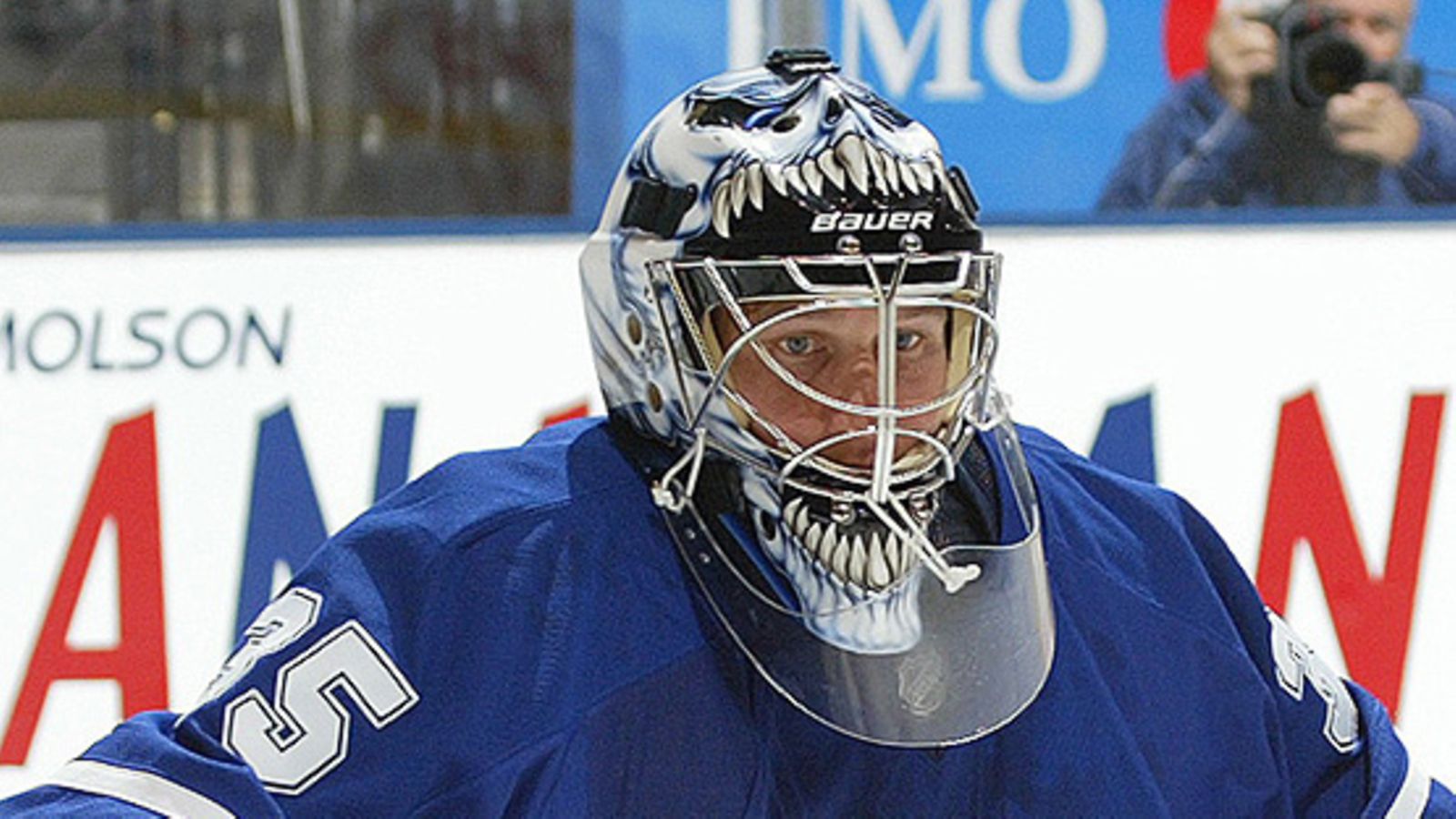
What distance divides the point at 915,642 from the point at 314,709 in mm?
477

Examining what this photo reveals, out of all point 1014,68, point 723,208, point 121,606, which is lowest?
point 121,606

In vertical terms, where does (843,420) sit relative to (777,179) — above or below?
below

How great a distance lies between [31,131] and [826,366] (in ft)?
7.63

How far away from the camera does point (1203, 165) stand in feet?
12.2

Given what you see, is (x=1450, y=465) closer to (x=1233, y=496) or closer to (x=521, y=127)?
(x=1233, y=496)

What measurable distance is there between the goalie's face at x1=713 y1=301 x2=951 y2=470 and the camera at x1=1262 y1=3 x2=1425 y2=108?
5.60ft

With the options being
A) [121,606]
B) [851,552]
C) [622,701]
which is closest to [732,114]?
[851,552]

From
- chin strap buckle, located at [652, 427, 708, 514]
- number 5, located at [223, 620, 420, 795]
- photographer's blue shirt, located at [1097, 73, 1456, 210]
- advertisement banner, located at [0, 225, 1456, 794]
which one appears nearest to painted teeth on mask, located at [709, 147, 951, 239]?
chin strap buckle, located at [652, 427, 708, 514]

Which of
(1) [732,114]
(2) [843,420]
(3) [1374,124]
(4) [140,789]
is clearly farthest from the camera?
(3) [1374,124]

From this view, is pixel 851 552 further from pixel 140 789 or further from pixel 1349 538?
pixel 1349 538

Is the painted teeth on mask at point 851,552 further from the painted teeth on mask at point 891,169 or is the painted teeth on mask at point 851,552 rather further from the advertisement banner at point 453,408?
the advertisement banner at point 453,408

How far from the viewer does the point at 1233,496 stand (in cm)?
354

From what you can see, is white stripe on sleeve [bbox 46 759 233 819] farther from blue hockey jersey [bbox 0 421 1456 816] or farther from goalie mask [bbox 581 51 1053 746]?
goalie mask [bbox 581 51 1053 746]

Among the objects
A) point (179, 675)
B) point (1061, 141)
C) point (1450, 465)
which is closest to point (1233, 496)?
point (1450, 465)
